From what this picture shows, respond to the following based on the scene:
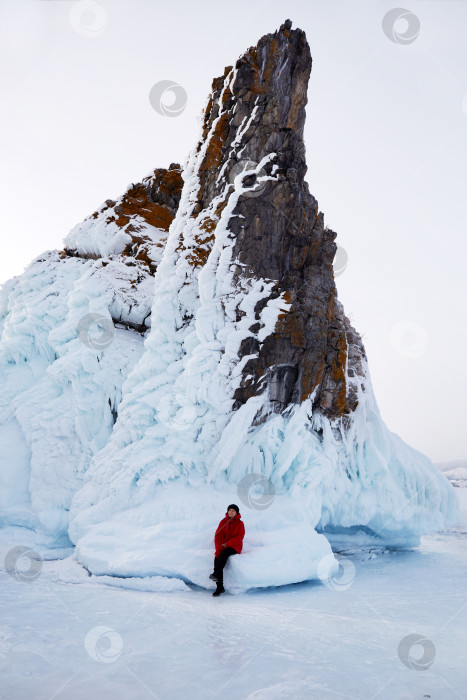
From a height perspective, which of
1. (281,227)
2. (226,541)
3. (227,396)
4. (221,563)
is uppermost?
(281,227)

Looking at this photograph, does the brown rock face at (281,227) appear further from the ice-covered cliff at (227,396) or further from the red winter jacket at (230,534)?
the red winter jacket at (230,534)

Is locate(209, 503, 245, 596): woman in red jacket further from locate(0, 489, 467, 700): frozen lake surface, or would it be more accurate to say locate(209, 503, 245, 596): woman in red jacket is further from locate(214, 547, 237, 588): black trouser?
locate(0, 489, 467, 700): frozen lake surface

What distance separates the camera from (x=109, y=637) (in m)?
4.02

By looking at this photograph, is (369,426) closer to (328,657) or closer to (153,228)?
(328,657)

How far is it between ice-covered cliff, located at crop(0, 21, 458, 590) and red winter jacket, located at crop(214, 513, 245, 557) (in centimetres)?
23

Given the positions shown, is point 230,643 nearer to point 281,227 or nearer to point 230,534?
point 230,534

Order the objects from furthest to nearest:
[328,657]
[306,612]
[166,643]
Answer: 1. [306,612]
2. [166,643]
3. [328,657]

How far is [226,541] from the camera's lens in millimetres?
6293

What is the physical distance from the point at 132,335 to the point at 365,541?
7.71 metres

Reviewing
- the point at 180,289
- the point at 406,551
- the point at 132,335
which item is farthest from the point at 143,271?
the point at 406,551

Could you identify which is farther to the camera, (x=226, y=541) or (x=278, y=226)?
(x=278, y=226)

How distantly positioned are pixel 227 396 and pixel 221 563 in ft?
10.8

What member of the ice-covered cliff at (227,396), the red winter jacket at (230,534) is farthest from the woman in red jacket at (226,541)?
the ice-covered cliff at (227,396)

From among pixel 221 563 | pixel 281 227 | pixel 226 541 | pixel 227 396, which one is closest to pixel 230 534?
pixel 226 541
